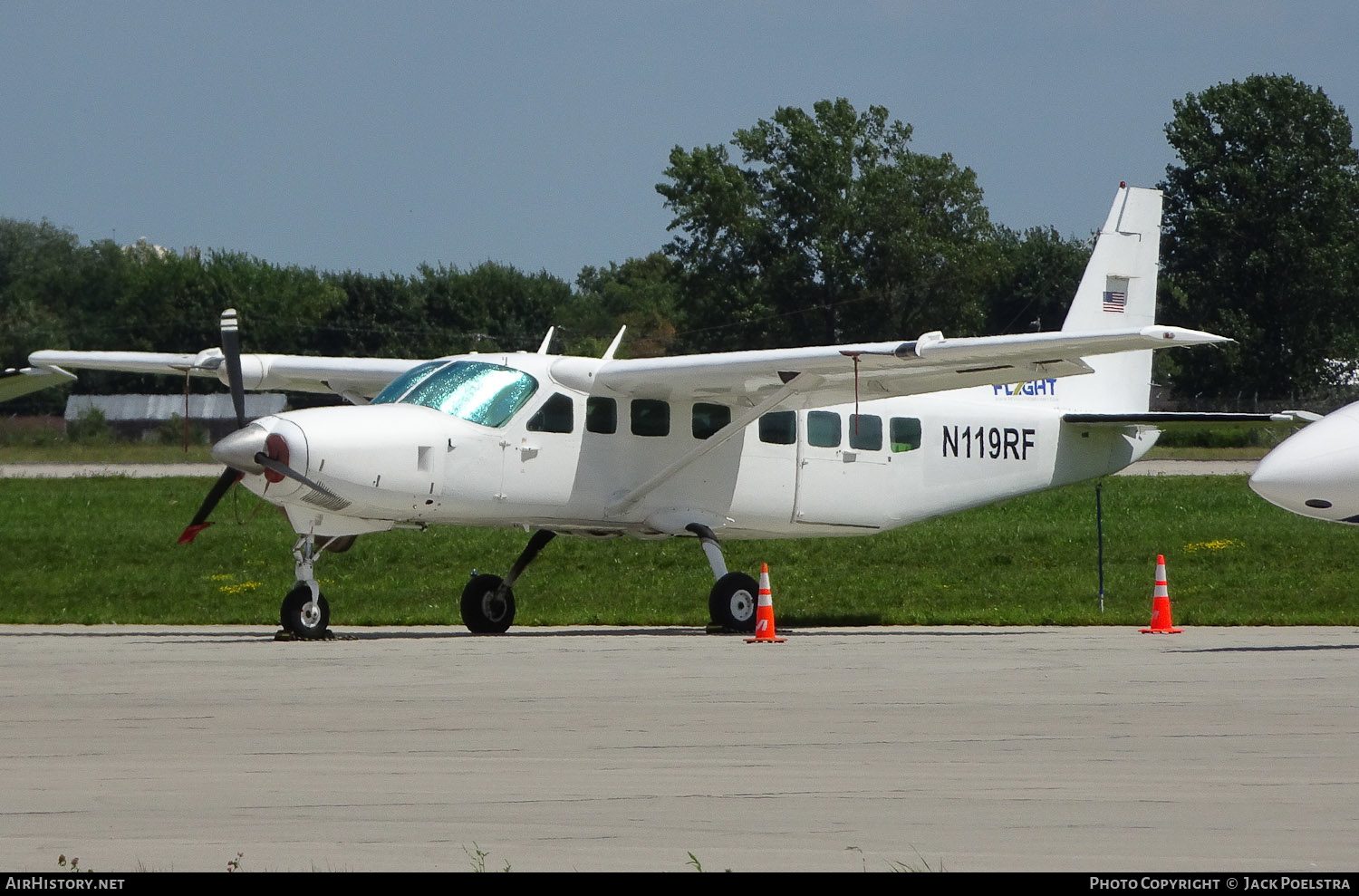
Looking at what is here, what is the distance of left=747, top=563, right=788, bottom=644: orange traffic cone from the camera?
675 inches

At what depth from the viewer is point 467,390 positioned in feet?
58.3

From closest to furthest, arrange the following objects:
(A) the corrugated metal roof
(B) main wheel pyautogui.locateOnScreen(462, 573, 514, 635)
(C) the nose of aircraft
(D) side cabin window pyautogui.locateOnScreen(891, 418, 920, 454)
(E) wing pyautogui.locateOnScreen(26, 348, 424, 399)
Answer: (C) the nose of aircraft
(B) main wheel pyautogui.locateOnScreen(462, 573, 514, 635)
(D) side cabin window pyautogui.locateOnScreen(891, 418, 920, 454)
(E) wing pyautogui.locateOnScreen(26, 348, 424, 399)
(A) the corrugated metal roof

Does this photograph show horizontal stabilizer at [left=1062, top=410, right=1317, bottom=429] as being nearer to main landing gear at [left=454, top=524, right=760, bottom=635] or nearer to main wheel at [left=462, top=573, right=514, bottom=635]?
main landing gear at [left=454, top=524, right=760, bottom=635]

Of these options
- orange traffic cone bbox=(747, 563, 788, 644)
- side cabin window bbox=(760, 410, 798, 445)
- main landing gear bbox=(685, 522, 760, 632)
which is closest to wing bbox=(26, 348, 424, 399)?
side cabin window bbox=(760, 410, 798, 445)

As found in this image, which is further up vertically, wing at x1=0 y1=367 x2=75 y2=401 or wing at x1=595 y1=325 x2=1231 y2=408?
wing at x1=595 y1=325 x2=1231 y2=408

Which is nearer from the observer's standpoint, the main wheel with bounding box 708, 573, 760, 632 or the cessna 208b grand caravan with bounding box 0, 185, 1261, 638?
the cessna 208b grand caravan with bounding box 0, 185, 1261, 638

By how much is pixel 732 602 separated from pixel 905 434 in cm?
353

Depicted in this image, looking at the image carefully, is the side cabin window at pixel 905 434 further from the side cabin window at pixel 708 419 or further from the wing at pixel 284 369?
the wing at pixel 284 369

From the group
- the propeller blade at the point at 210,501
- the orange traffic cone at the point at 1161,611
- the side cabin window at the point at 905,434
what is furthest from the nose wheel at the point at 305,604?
the orange traffic cone at the point at 1161,611

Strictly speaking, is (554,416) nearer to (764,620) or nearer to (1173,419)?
(764,620)

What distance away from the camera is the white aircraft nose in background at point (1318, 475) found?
14539mm

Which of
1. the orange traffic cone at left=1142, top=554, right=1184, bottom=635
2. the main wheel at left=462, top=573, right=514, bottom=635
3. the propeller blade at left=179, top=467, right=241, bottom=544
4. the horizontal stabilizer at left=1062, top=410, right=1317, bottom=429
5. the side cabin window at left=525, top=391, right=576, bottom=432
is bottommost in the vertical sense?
the main wheel at left=462, top=573, right=514, bottom=635

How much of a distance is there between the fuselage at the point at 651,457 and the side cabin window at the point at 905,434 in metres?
0.02

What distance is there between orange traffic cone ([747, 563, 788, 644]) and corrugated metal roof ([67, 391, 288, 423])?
161 feet
